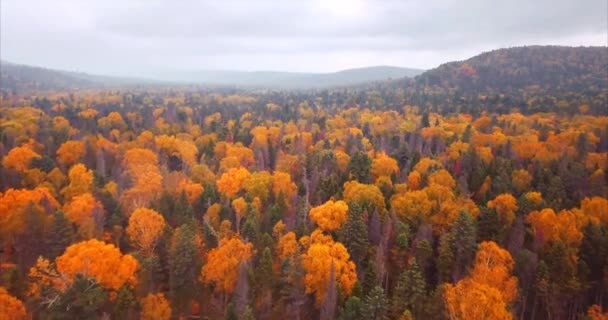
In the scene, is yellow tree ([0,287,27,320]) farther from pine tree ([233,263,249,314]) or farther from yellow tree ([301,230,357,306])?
yellow tree ([301,230,357,306])

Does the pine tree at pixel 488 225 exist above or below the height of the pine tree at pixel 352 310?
above

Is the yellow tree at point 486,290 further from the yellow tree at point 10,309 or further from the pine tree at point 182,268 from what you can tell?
the yellow tree at point 10,309

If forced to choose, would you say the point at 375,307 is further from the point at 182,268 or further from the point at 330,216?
the point at 182,268

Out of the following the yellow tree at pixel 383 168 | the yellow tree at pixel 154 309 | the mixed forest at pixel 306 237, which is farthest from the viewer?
the yellow tree at pixel 383 168

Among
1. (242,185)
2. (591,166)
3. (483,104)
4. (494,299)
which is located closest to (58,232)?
(242,185)

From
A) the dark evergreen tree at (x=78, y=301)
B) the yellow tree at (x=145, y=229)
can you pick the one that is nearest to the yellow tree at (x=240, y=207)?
the yellow tree at (x=145, y=229)

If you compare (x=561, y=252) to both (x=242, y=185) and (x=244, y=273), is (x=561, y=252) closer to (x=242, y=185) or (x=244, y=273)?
(x=244, y=273)

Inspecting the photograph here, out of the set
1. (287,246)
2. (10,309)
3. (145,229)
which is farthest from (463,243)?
(10,309)
